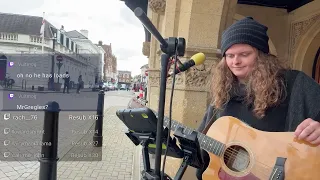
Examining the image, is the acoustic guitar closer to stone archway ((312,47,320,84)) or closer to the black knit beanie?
the black knit beanie

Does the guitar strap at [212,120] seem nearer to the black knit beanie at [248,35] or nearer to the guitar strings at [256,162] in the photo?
the guitar strings at [256,162]

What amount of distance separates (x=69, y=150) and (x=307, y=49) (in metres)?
4.77

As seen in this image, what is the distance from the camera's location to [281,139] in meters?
1.54

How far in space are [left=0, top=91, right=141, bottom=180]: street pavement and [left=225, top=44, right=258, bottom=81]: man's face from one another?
32.7 inches

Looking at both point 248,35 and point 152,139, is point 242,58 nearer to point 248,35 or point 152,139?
point 248,35

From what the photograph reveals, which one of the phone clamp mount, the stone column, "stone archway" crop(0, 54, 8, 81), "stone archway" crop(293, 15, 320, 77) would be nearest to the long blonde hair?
the phone clamp mount

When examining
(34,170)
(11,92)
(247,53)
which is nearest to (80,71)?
(11,92)

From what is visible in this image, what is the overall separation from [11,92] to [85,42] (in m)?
53.5

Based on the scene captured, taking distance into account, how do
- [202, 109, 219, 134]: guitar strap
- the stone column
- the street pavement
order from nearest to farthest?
[202, 109, 219, 134]: guitar strap, the stone column, the street pavement

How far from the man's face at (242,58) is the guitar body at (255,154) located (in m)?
0.29

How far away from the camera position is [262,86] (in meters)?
1.58

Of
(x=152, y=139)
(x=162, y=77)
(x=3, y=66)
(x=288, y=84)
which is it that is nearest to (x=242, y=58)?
(x=288, y=84)

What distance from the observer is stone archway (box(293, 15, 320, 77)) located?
5000 mm

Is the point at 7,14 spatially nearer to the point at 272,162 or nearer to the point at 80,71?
the point at 80,71
